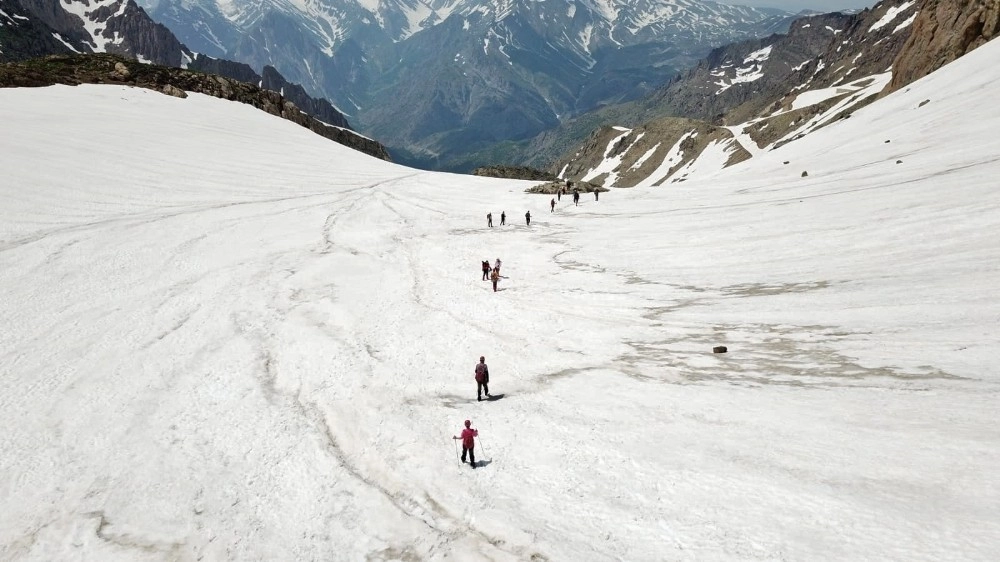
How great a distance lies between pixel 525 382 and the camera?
58.0 ft

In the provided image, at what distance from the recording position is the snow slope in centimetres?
1080

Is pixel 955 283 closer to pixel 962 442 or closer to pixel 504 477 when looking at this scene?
pixel 962 442

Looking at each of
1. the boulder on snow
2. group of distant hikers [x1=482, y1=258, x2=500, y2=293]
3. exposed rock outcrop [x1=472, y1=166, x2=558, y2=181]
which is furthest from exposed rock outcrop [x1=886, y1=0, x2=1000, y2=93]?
the boulder on snow

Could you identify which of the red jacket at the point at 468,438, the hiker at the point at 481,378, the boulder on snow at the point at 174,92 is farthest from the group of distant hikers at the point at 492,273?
the boulder on snow at the point at 174,92

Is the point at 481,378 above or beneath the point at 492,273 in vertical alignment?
beneath

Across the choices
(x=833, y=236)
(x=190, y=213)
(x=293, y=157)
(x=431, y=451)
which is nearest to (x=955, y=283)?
(x=833, y=236)

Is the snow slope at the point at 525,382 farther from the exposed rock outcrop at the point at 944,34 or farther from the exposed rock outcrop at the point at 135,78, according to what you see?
the exposed rock outcrop at the point at 135,78

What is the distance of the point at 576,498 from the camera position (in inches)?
462

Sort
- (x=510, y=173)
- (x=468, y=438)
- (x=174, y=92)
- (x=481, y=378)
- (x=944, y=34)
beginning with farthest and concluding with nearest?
(x=510, y=173)
(x=174, y=92)
(x=944, y=34)
(x=481, y=378)
(x=468, y=438)

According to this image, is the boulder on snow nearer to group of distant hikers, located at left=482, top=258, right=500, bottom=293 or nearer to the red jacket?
group of distant hikers, located at left=482, top=258, right=500, bottom=293

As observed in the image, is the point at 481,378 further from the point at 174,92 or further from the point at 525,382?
the point at 174,92

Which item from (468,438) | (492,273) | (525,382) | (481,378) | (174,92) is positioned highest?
(174,92)

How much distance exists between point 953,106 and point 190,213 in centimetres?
6696

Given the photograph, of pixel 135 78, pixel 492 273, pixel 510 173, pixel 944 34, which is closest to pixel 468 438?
pixel 492 273
